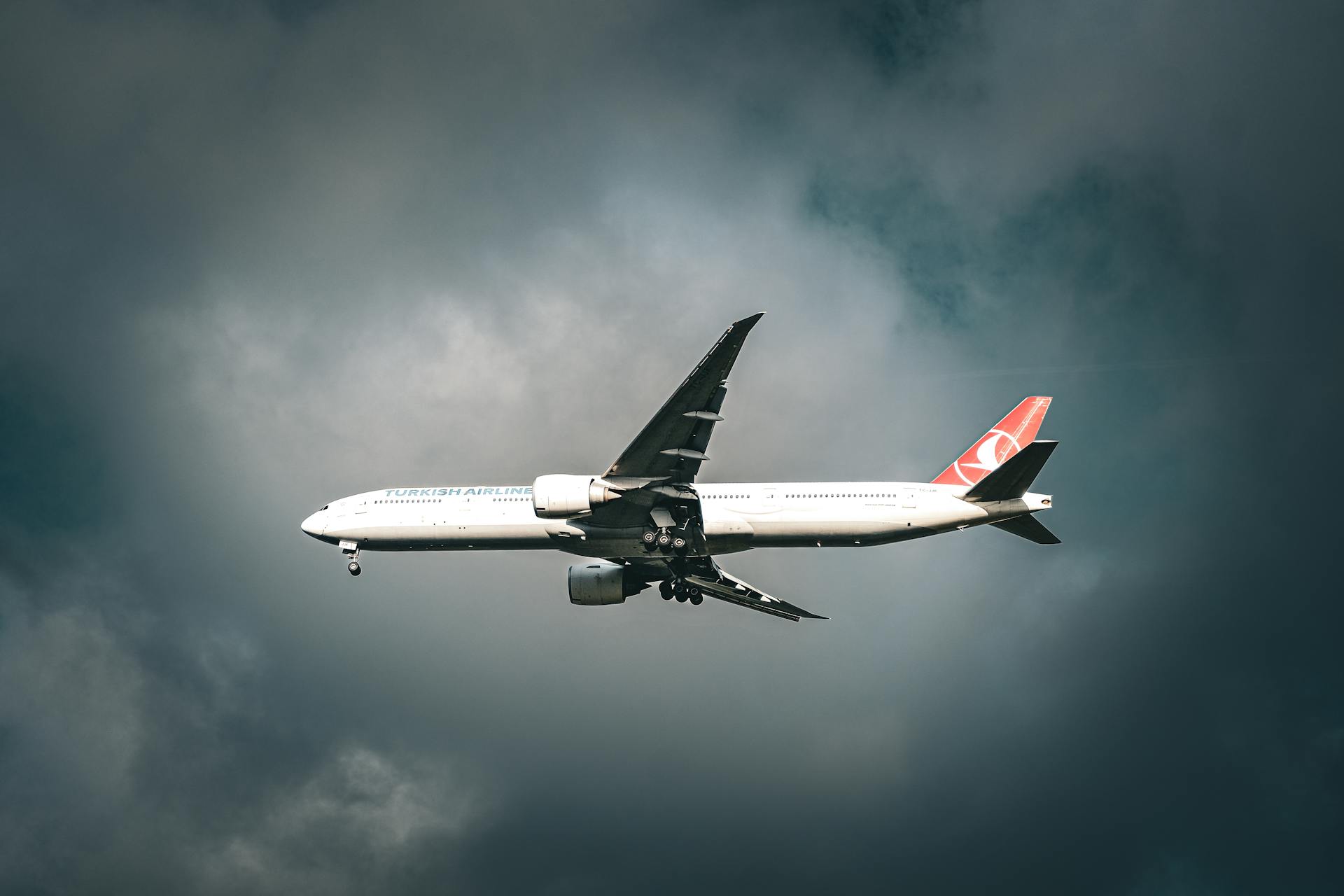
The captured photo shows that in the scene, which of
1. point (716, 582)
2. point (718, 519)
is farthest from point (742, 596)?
point (718, 519)

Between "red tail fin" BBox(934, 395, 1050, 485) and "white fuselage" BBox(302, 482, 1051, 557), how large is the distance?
345cm

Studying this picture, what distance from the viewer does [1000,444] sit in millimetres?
51438

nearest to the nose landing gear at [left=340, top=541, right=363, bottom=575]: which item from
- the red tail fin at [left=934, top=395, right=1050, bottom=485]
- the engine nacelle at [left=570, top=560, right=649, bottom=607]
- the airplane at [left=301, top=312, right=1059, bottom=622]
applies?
the airplane at [left=301, top=312, right=1059, bottom=622]

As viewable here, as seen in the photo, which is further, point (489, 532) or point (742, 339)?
point (489, 532)

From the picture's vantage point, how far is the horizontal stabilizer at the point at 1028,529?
46750mm

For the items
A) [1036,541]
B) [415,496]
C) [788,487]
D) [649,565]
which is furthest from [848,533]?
[415,496]

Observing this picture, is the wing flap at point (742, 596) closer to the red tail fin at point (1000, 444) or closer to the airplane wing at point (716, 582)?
the airplane wing at point (716, 582)

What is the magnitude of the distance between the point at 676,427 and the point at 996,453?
52.5 ft

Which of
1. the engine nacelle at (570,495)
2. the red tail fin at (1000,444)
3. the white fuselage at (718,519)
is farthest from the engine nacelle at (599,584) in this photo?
the red tail fin at (1000,444)

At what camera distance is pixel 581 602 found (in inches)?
2192

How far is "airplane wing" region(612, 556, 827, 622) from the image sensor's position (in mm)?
52750

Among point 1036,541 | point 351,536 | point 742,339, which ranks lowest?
point 1036,541

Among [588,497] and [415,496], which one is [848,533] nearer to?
[588,497]

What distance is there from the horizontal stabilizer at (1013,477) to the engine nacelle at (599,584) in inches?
683
